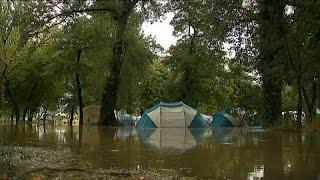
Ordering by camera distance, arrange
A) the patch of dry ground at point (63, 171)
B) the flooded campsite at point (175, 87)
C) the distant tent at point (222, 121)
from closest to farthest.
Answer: the patch of dry ground at point (63, 171) < the flooded campsite at point (175, 87) < the distant tent at point (222, 121)

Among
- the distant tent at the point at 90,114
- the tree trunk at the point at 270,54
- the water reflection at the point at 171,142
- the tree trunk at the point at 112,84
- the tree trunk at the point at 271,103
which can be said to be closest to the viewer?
the water reflection at the point at 171,142

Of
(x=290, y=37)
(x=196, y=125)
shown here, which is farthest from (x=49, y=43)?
(x=290, y=37)

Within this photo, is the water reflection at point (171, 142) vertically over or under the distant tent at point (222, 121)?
under

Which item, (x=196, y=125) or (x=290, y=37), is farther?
(x=196, y=125)

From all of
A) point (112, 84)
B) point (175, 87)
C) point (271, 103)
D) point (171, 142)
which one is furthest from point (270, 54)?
point (175, 87)

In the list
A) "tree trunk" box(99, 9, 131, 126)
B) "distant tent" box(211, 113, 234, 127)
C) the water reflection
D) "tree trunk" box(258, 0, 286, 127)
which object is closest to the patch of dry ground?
the water reflection

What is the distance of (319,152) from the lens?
9789mm

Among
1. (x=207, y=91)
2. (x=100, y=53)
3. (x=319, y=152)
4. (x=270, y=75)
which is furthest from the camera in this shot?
(x=207, y=91)

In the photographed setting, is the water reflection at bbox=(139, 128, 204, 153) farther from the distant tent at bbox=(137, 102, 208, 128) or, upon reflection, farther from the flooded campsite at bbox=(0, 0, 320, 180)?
the distant tent at bbox=(137, 102, 208, 128)

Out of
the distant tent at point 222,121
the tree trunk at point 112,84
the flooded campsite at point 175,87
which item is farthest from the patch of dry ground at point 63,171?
the distant tent at point 222,121

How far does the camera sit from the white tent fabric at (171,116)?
103 ft

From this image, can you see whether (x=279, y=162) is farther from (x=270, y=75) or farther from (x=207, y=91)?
(x=207, y=91)

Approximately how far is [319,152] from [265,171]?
3.05m

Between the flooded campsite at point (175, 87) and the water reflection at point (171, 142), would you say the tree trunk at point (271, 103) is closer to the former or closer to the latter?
the flooded campsite at point (175, 87)
